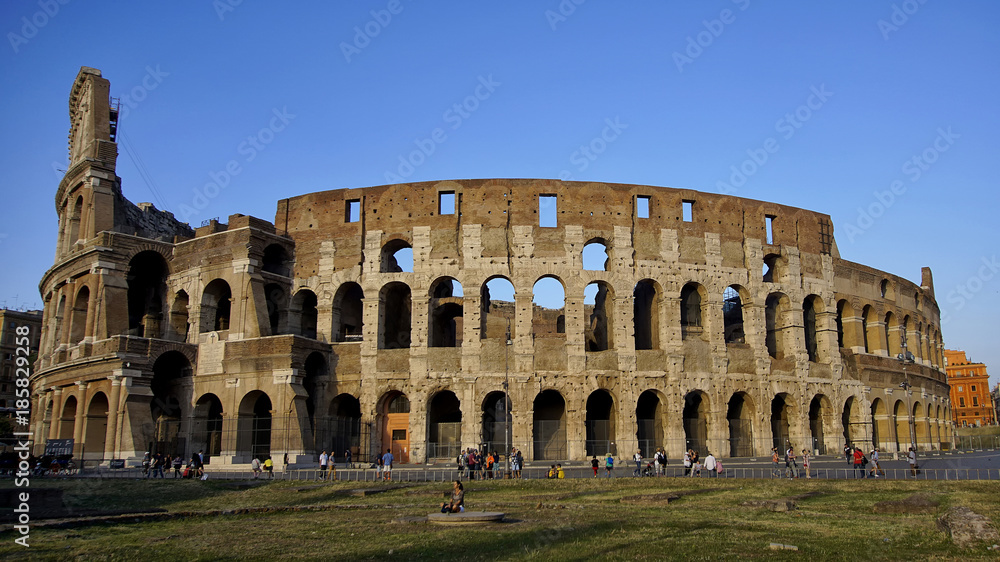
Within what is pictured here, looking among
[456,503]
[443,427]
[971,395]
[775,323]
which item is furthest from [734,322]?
[971,395]

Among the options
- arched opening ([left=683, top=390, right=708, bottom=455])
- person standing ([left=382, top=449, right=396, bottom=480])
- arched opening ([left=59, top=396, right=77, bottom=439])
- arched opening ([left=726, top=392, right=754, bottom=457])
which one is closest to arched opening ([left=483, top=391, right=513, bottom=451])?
person standing ([left=382, top=449, right=396, bottom=480])

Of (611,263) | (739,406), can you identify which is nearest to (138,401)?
(611,263)

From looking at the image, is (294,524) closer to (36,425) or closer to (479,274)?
(479,274)

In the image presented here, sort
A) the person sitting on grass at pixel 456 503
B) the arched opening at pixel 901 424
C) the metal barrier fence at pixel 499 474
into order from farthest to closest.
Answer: the arched opening at pixel 901 424 → the metal barrier fence at pixel 499 474 → the person sitting on grass at pixel 456 503

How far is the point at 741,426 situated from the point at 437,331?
1679cm

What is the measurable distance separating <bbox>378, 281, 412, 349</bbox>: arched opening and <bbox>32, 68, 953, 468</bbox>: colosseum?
0.17 m

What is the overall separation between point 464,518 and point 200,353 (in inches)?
1093

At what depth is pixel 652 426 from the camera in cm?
3897

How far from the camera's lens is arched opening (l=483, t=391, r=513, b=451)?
3803 cm

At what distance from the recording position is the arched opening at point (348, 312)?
3994 cm

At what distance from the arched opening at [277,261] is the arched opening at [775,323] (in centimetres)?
2497

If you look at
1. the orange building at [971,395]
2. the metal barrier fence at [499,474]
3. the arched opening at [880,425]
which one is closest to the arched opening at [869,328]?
the arched opening at [880,425]

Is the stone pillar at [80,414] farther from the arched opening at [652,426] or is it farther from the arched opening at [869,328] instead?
the arched opening at [869,328]

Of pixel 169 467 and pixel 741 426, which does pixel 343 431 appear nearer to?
pixel 169 467
